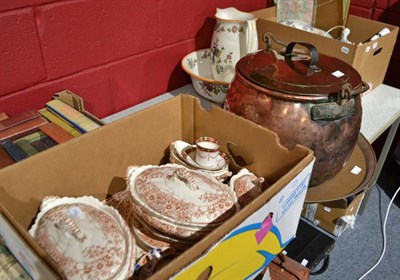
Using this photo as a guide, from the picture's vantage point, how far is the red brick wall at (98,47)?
2.83 feet

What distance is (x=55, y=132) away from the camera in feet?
2.61

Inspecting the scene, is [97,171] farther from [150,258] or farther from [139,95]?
[139,95]

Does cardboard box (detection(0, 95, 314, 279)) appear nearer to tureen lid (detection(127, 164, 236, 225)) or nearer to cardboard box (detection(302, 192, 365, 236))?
tureen lid (detection(127, 164, 236, 225))

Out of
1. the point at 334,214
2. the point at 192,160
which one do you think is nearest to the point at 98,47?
the point at 192,160

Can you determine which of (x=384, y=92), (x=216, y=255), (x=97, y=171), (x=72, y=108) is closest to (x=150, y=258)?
(x=216, y=255)

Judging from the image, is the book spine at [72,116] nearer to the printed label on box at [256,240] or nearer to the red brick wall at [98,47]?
the red brick wall at [98,47]

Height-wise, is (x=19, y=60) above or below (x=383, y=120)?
above

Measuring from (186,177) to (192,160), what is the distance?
0.16 meters

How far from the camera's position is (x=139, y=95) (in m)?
1.18

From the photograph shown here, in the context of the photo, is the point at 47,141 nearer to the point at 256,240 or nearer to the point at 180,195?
the point at 180,195

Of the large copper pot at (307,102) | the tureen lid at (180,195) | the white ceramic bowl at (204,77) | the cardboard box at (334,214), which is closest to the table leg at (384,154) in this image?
the cardboard box at (334,214)

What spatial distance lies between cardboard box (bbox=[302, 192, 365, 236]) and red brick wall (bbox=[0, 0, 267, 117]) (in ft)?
2.33

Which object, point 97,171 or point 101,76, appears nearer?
point 97,171

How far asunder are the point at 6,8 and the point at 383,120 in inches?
40.8
